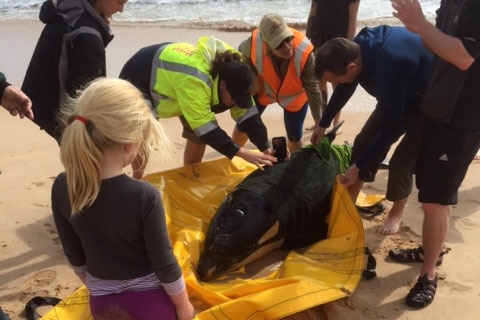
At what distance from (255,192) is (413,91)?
45.7 inches

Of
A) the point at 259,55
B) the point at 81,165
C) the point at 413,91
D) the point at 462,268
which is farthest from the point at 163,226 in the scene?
the point at 259,55

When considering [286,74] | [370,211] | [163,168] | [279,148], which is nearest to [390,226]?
[370,211]

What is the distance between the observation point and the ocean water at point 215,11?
11.9 m

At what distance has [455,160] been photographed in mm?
3158

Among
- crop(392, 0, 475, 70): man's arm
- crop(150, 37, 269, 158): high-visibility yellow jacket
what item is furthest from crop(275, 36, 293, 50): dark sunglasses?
crop(392, 0, 475, 70): man's arm

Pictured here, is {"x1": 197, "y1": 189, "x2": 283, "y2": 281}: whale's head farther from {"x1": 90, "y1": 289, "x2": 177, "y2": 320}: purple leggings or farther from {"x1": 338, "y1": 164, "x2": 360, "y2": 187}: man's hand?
{"x1": 90, "y1": 289, "x2": 177, "y2": 320}: purple leggings

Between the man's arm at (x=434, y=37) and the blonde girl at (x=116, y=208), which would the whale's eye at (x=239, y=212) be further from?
the man's arm at (x=434, y=37)

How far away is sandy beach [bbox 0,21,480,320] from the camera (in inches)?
132

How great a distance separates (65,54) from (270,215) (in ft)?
5.01

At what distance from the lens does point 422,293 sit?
3408 millimetres

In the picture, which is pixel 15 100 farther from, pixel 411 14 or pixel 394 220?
pixel 394 220

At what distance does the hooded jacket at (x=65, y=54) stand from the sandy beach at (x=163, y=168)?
0.68m

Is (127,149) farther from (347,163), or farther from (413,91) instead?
(347,163)

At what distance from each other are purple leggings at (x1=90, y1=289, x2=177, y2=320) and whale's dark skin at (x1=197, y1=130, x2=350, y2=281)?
1062 millimetres
